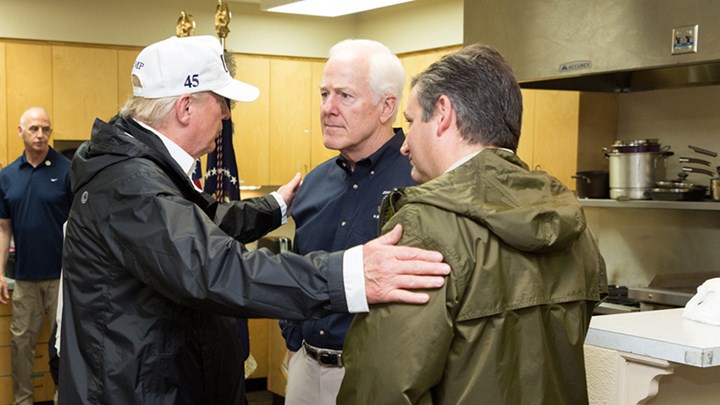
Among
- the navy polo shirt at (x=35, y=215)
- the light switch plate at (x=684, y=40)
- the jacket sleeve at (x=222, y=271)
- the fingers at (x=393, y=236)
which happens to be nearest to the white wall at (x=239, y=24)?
the navy polo shirt at (x=35, y=215)

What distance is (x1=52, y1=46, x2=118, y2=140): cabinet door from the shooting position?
6.47 meters

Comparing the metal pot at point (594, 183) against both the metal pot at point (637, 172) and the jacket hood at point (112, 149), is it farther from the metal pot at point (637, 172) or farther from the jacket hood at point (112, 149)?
the jacket hood at point (112, 149)

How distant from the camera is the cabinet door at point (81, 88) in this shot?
6.47 meters

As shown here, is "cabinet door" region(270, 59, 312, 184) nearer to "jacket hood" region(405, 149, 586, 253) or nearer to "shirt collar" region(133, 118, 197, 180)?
"shirt collar" region(133, 118, 197, 180)

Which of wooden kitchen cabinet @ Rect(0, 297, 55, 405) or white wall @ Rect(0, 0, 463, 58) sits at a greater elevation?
white wall @ Rect(0, 0, 463, 58)

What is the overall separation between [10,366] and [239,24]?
10.6 feet

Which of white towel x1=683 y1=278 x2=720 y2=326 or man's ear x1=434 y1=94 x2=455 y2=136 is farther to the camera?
white towel x1=683 y1=278 x2=720 y2=326

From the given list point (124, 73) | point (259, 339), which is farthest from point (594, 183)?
point (124, 73)

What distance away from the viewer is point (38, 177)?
551cm

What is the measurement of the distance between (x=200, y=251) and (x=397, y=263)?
0.44m

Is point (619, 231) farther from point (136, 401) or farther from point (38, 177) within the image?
point (38, 177)

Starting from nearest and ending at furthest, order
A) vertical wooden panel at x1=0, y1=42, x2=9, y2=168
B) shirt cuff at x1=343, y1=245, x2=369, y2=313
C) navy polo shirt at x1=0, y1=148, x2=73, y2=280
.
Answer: shirt cuff at x1=343, y1=245, x2=369, y2=313, navy polo shirt at x1=0, y1=148, x2=73, y2=280, vertical wooden panel at x1=0, y1=42, x2=9, y2=168

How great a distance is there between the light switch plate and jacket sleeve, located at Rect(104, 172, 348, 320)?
6.88 feet

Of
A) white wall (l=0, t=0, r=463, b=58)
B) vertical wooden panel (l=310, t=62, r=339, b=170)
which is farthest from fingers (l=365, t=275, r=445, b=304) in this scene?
vertical wooden panel (l=310, t=62, r=339, b=170)
